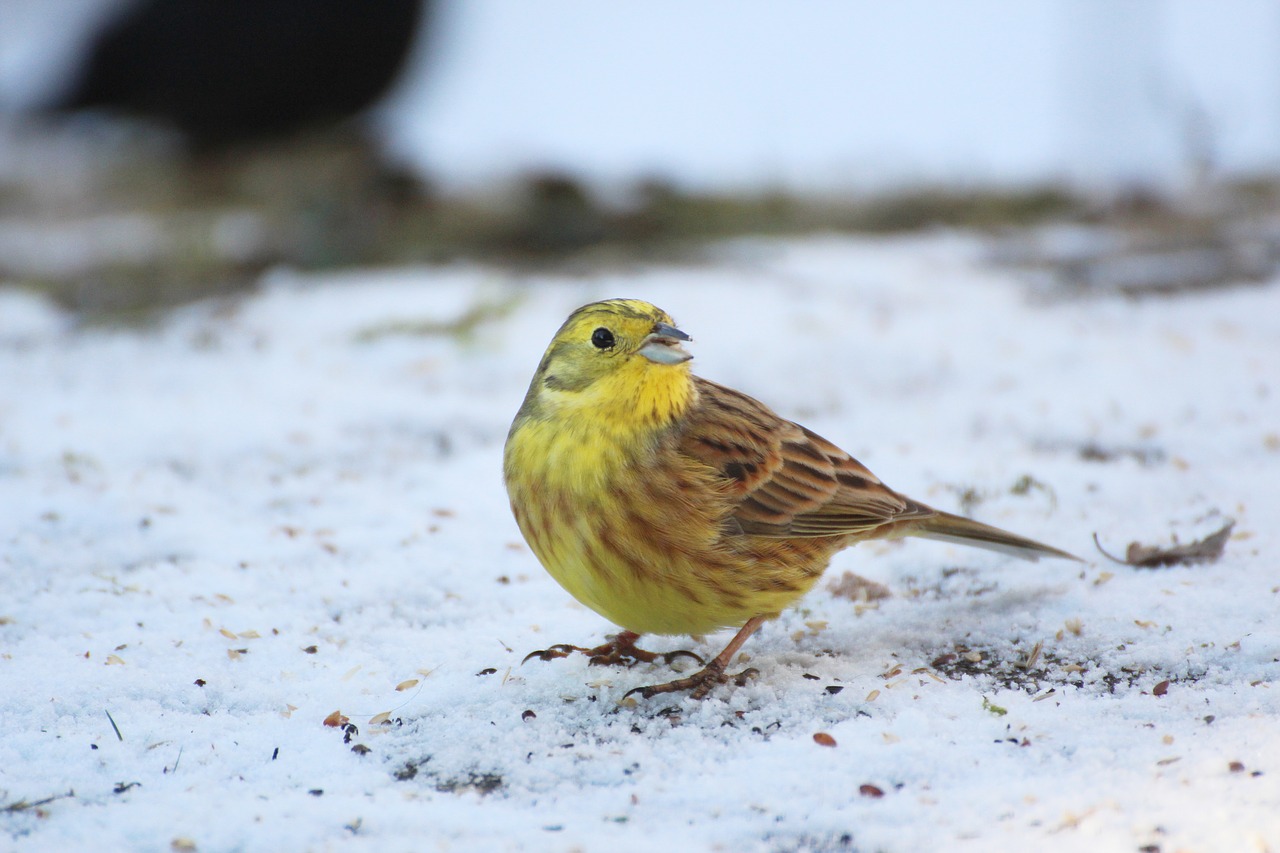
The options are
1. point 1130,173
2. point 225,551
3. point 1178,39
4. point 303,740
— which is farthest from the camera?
point 1178,39

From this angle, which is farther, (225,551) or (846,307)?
(846,307)

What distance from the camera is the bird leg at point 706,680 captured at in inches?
126

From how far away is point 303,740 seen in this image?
297cm

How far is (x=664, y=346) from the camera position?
131 inches

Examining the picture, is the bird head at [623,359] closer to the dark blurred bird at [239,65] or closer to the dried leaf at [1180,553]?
the dried leaf at [1180,553]

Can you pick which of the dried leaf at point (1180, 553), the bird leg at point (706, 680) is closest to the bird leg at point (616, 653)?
Result: the bird leg at point (706, 680)

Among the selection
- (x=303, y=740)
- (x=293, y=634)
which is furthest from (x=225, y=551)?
(x=303, y=740)

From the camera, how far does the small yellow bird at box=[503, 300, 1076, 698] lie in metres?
3.14

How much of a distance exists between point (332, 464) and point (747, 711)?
8.40 ft

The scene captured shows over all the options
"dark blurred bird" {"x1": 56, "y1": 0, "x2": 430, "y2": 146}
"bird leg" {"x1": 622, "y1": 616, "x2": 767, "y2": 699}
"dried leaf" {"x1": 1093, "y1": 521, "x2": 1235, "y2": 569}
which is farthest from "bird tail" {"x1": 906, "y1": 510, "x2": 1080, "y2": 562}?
"dark blurred bird" {"x1": 56, "y1": 0, "x2": 430, "y2": 146}

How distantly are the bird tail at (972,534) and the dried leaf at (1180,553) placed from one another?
228 mm

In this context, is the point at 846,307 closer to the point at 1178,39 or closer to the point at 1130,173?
the point at 1130,173

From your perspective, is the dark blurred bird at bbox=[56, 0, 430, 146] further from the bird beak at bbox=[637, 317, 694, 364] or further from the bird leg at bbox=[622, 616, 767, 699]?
the bird leg at bbox=[622, 616, 767, 699]

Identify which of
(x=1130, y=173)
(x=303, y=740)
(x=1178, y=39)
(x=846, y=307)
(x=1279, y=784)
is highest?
(x=1178, y=39)
